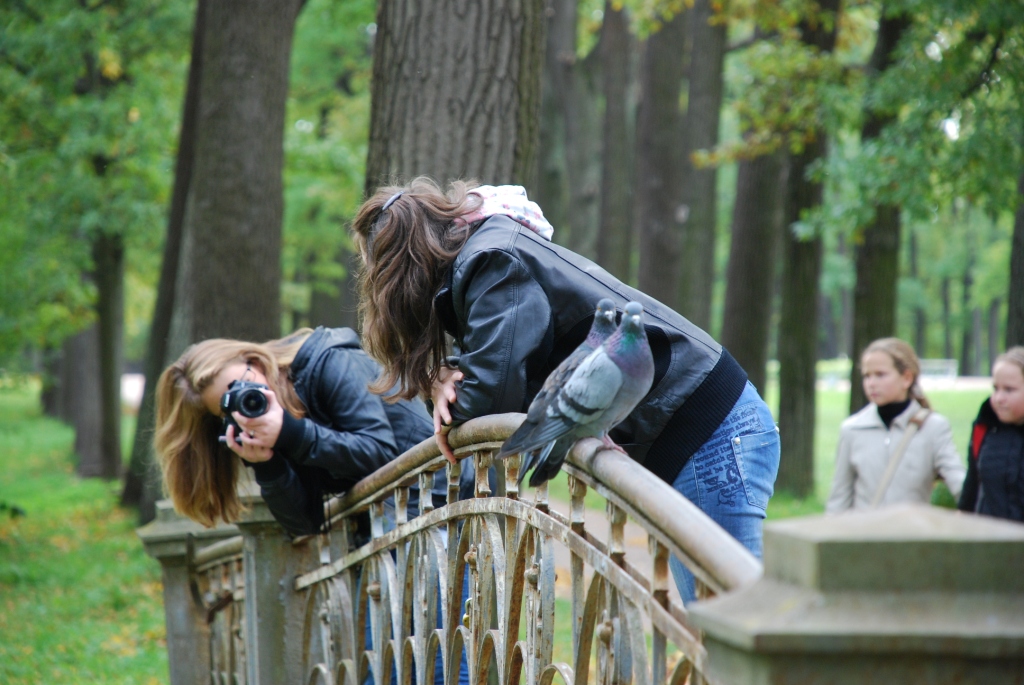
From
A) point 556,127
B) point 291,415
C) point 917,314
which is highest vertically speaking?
point 556,127

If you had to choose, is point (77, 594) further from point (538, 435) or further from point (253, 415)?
point (538, 435)

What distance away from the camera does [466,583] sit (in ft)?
10.9

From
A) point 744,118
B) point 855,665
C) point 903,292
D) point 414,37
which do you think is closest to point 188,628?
point 414,37

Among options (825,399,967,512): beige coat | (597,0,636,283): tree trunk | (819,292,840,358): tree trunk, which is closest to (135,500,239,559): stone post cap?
(825,399,967,512): beige coat

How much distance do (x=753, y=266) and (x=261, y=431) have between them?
9226mm

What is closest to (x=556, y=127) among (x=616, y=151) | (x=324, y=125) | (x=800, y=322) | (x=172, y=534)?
(x=616, y=151)

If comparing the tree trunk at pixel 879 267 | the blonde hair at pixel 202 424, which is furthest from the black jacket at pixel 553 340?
the tree trunk at pixel 879 267

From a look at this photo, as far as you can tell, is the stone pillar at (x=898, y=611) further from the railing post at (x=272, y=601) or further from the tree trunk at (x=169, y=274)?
the tree trunk at (x=169, y=274)

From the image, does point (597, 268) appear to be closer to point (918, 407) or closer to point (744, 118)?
point (918, 407)

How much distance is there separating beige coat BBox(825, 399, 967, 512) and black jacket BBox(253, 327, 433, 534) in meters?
3.34

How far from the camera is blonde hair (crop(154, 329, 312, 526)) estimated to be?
131 inches

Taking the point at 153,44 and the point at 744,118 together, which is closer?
the point at 744,118

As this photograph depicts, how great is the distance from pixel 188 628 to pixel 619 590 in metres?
3.34

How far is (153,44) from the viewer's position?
43.0 feet
